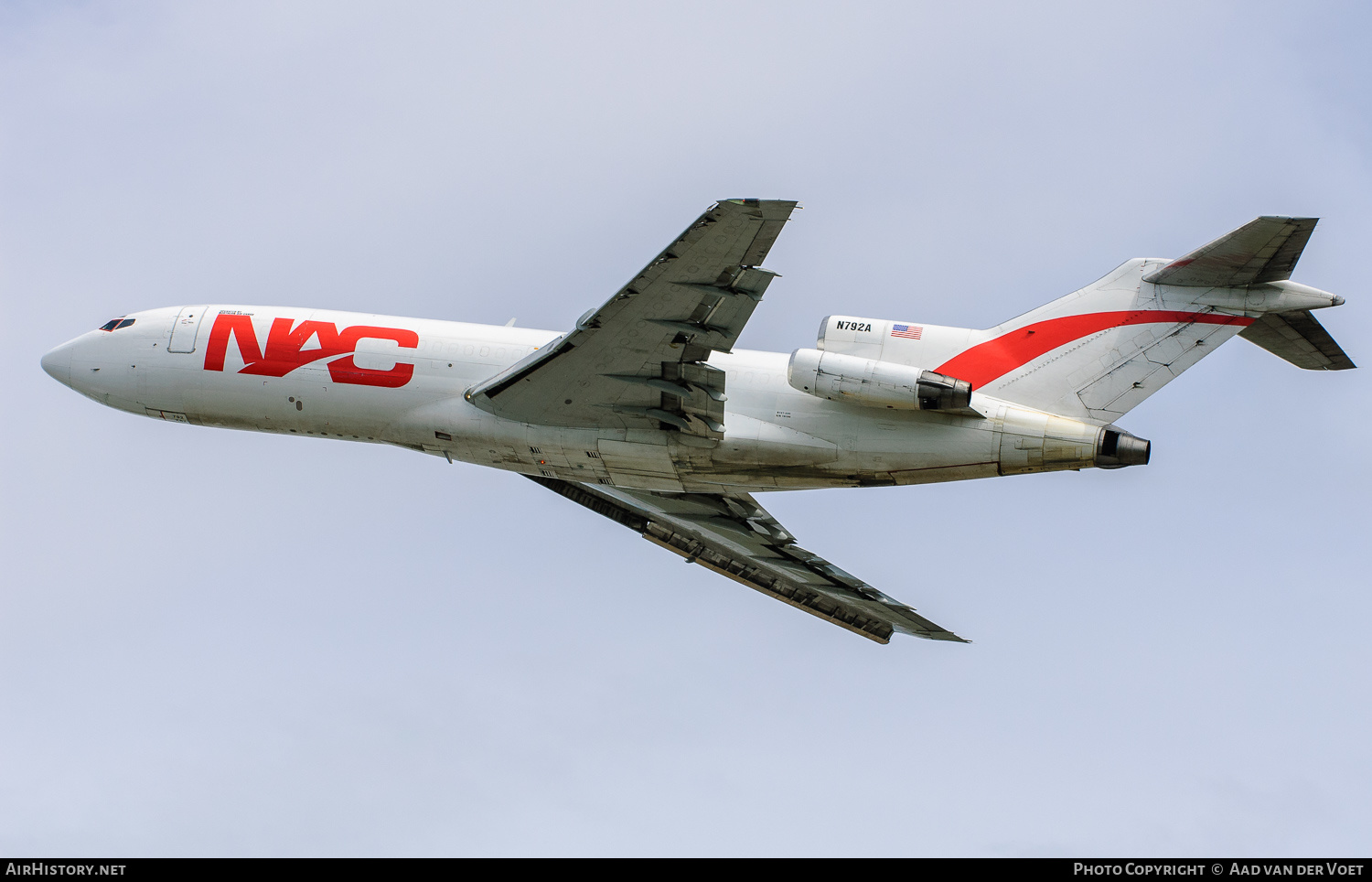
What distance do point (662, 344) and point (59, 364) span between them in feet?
58.0

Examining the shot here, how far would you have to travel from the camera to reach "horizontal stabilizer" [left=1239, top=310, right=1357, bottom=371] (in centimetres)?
2725

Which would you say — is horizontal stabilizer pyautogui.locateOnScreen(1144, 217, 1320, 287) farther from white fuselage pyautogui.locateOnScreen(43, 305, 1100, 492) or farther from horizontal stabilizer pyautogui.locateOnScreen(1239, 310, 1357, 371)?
white fuselage pyautogui.locateOnScreen(43, 305, 1100, 492)

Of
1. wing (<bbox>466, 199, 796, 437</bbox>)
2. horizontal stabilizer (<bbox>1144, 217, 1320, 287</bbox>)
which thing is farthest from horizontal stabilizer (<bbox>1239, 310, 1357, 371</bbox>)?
wing (<bbox>466, 199, 796, 437</bbox>)

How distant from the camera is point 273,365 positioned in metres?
32.0

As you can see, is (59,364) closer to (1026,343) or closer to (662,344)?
(662,344)

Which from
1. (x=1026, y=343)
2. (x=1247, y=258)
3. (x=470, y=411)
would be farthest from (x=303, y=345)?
(x=1247, y=258)

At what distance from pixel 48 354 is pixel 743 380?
19.5 m

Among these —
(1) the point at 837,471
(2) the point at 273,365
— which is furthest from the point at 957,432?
(2) the point at 273,365

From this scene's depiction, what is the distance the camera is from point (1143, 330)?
28562mm

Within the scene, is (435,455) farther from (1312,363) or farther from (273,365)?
(1312,363)

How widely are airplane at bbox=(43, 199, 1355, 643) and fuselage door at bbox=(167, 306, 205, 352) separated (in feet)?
0.20

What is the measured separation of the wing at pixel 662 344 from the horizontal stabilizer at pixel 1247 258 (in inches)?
380

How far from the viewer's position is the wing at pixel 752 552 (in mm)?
37031
